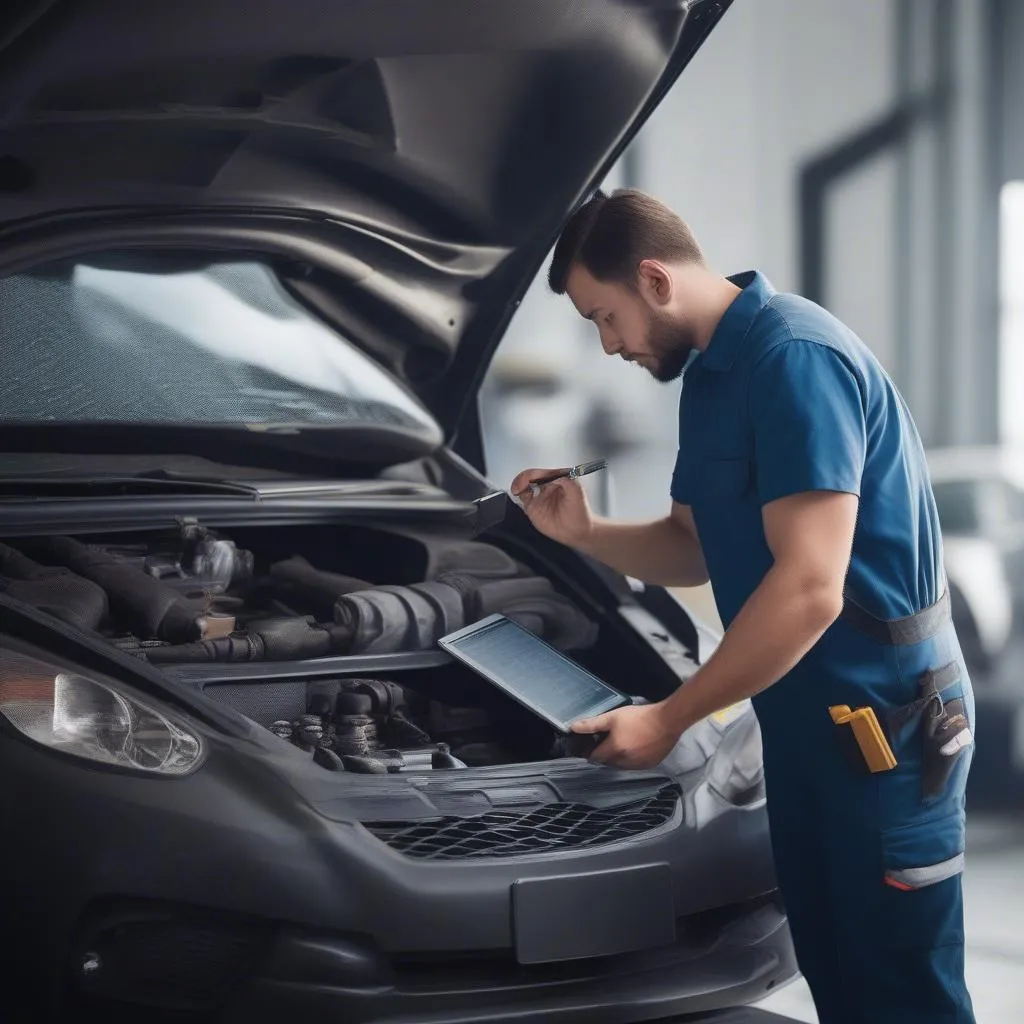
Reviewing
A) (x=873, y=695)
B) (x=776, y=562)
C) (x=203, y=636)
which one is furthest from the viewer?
(x=203, y=636)

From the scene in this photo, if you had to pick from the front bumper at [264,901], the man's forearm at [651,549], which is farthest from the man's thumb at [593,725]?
the man's forearm at [651,549]

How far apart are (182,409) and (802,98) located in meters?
9.52

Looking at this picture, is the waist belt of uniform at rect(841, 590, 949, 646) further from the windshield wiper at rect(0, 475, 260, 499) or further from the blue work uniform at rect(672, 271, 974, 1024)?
the windshield wiper at rect(0, 475, 260, 499)

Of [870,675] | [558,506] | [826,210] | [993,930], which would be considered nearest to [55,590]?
[558,506]

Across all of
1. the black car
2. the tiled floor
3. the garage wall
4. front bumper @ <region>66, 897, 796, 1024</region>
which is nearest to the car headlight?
the black car

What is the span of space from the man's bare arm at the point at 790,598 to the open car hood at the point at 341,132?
3.29 feet

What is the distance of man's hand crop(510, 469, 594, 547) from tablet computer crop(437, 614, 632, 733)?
187 mm

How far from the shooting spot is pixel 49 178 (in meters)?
2.33

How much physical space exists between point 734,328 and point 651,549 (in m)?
0.48

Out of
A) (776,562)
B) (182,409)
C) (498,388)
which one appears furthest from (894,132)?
(776,562)

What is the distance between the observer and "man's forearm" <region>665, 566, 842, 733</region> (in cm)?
163

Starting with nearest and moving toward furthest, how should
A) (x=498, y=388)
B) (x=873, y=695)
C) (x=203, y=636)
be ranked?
1. (x=873, y=695)
2. (x=203, y=636)
3. (x=498, y=388)

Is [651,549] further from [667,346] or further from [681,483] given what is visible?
[667,346]

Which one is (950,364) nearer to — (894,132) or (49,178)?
(894,132)
